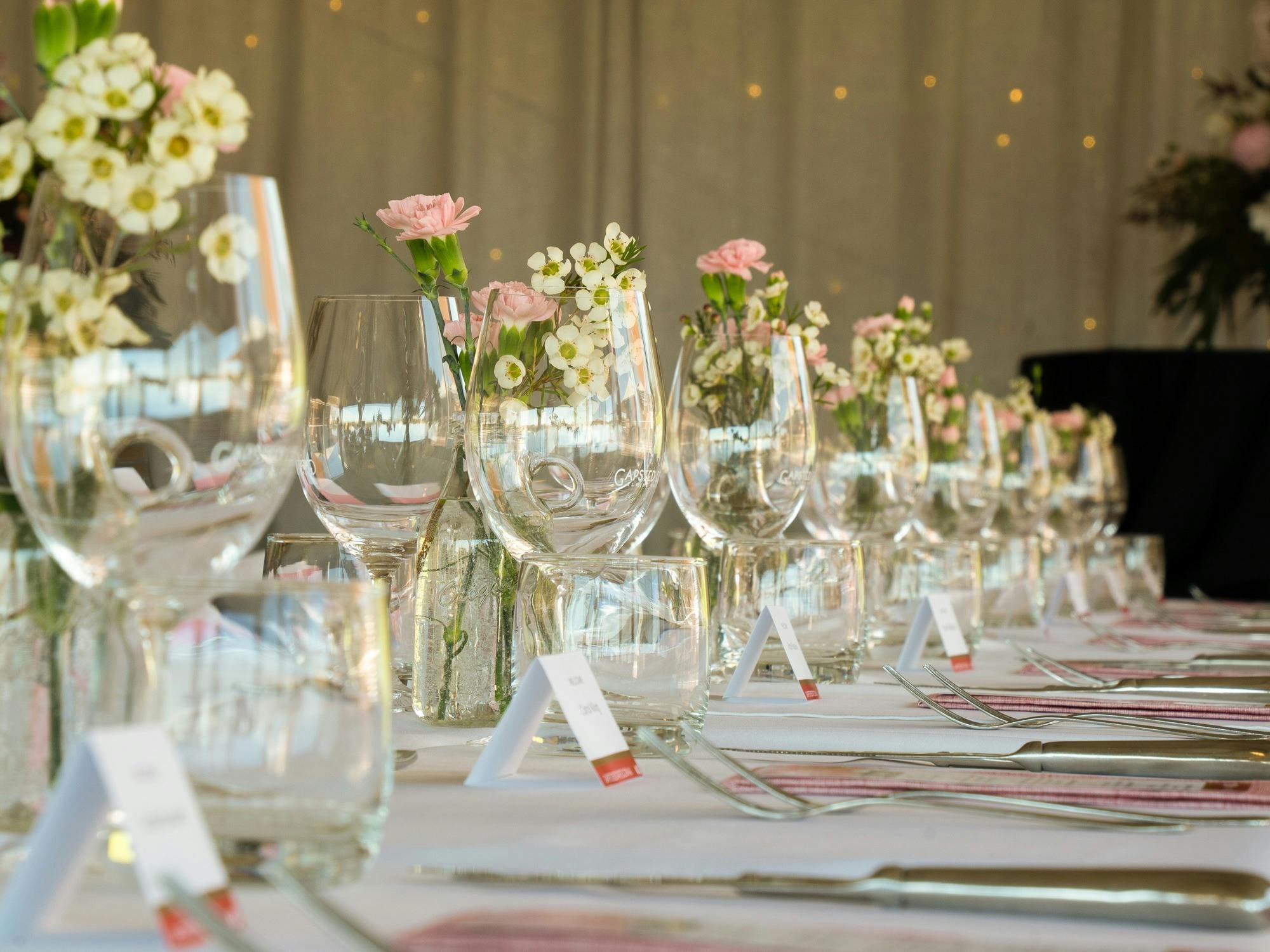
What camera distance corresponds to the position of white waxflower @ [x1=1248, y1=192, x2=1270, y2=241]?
3.66 meters

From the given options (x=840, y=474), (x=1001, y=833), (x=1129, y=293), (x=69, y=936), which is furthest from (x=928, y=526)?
(x=1129, y=293)

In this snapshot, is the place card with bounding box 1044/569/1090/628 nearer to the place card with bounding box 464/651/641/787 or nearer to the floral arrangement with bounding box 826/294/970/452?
the floral arrangement with bounding box 826/294/970/452

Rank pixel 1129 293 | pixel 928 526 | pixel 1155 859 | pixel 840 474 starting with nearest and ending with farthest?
pixel 1155 859 → pixel 840 474 → pixel 928 526 → pixel 1129 293

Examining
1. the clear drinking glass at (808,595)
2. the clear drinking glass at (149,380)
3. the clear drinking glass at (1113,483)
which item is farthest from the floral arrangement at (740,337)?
the clear drinking glass at (1113,483)

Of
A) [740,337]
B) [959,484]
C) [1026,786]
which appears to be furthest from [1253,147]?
[1026,786]

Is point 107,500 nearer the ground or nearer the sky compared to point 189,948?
nearer the sky

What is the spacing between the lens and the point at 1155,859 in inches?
21.8

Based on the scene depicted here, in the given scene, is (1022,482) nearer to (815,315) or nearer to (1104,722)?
(815,315)

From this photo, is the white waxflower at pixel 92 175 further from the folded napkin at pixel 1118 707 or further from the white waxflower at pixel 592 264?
the folded napkin at pixel 1118 707

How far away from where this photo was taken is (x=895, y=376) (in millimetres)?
1623

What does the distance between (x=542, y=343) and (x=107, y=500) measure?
39 cm

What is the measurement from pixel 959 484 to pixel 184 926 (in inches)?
62.3

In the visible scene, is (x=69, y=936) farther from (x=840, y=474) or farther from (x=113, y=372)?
(x=840, y=474)

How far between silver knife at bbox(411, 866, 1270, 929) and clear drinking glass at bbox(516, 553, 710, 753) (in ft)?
0.88
